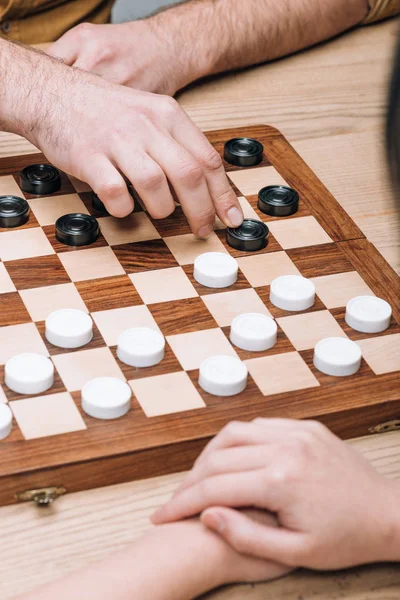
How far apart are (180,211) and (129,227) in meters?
0.13

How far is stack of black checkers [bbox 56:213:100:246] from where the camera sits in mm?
1670

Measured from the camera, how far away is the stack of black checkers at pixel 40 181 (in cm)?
182

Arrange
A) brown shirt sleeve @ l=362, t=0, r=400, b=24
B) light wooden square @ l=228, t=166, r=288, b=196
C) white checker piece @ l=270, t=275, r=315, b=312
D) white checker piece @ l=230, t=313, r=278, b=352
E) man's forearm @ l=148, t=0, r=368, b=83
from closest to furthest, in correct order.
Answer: white checker piece @ l=230, t=313, r=278, b=352 < white checker piece @ l=270, t=275, r=315, b=312 < light wooden square @ l=228, t=166, r=288, b=196 < man's forearm @ l=148, t=0, r=368, b=83 < brown shirt sleeve @ l=362, t=0, r=400, b=24

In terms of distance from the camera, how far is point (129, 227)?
1.76 m

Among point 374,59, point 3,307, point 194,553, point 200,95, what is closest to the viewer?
point 194,553

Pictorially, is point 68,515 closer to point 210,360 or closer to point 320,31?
point 210,360

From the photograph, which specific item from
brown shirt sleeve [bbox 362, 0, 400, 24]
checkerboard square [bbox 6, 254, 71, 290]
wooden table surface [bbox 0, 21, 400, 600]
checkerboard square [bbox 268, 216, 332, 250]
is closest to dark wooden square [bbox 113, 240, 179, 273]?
checkerboard square [bbox 6, 254, 71, 290]

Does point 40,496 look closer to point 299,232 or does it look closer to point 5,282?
point 5,282

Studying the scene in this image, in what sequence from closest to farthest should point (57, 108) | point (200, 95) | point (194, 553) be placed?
point (194, 553), point (57, 108), point (200, 95)

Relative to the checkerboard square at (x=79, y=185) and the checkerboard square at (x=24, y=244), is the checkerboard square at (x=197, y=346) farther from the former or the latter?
the checkerboard square at (x=79, y=185)

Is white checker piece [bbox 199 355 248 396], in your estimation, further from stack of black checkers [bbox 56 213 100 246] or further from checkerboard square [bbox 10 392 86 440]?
stack of black checkers [bbox 56 213 100 246]

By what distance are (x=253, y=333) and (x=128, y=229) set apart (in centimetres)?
43

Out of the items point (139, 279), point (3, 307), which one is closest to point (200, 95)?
point (139, 279)

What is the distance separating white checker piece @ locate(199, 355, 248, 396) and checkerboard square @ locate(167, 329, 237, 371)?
0.14 feet
